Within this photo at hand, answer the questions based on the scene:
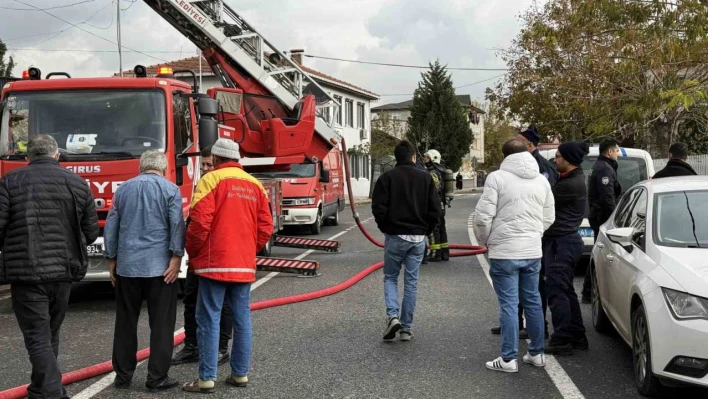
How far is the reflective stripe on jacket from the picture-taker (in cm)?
545

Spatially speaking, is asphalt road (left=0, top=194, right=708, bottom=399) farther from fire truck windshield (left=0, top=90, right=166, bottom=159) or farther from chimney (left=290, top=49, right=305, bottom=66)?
chimney (left=290, top=49, right=305, bottom=66)

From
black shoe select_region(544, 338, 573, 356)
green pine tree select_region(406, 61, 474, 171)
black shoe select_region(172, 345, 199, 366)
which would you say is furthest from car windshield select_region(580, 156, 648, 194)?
green pine tree select_region(406, 61, 474, 171)

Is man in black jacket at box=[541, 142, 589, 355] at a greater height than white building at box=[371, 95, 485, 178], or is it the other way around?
white building at box=[371, 95, 485, 178]

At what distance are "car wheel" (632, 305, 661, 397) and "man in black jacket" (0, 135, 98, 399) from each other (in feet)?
12.9

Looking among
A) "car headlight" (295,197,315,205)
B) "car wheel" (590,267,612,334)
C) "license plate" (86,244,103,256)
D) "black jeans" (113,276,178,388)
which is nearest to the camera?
"black jeans" (113,276,178,388)

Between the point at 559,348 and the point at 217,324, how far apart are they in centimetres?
296

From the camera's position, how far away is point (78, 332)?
782 centimetres

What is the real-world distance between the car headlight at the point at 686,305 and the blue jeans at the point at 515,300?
4.54ft

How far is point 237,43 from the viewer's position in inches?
515

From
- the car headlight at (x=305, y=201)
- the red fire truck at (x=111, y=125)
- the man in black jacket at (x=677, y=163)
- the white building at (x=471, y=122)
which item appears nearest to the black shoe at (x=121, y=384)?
the red fire truck at (x=111, y=125)

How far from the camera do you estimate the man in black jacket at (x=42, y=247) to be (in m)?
5.18

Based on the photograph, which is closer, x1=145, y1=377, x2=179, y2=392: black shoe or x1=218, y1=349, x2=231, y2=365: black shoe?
x1=145, y1=377, x2=179, y2=392: black shoe

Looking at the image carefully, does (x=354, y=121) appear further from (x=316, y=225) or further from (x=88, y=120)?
(x=88, y=120)

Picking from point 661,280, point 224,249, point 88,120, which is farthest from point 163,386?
point 88,120
